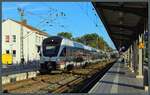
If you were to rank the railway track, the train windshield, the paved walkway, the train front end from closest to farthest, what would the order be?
the paved walkway, the railway track, the train front end, the train windshield

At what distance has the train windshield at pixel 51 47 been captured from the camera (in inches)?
711

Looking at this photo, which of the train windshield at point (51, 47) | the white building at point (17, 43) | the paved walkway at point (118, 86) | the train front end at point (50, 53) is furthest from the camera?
the white building at point (17, 43)

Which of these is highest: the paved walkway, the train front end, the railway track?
the train front end

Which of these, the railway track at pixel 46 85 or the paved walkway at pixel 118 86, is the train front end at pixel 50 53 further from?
the paved walkway at pixel 118 86

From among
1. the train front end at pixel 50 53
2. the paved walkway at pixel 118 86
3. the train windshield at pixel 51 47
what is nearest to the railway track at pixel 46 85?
the paved walkway at pixel 118 86

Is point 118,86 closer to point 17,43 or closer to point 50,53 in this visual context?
point 50,53

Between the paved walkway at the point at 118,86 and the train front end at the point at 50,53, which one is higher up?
the train front end at the point at 50,53

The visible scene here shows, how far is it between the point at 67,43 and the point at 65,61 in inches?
68.7

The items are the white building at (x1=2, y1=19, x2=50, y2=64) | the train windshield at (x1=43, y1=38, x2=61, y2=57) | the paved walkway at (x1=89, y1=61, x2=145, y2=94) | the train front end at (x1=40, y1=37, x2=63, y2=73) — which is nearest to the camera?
the paved walkway at (x1=89, y1=61, x2=145, y2=94)

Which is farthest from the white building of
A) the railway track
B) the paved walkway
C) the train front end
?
the paved walkway

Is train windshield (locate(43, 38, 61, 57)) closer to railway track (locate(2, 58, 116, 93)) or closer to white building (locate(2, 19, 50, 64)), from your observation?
railway track (locate(2, 58, 116, 93))

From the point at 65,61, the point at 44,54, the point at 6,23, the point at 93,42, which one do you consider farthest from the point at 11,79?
the point at 93,42

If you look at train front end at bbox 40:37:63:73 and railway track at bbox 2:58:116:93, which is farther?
train front end at bbox 40:37:63:73

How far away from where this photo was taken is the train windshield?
18.1 metres
